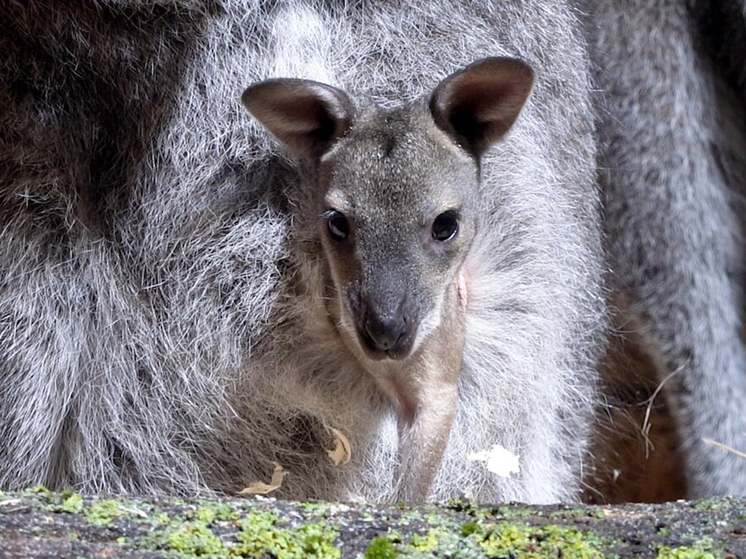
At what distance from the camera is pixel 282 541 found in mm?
1031

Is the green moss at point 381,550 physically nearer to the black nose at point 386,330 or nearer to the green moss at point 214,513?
the green moss at point 214,513

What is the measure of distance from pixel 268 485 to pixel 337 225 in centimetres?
41

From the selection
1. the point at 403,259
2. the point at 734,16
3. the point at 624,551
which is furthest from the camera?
the point at 734,16

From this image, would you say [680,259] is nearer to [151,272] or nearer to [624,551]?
[151,272]

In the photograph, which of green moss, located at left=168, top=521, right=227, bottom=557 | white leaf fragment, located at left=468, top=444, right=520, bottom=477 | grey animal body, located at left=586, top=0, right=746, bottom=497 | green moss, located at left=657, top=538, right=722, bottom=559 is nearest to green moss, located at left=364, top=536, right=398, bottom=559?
green moss, located at left=168, top=521, right=227, bottom=557

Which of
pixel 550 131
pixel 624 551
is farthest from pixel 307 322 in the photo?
pixel 624 551

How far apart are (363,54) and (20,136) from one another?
47cm

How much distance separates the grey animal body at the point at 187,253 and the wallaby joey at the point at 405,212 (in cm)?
9

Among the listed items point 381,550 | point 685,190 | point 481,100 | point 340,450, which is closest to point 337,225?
point 481,100

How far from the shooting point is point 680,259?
2.20m

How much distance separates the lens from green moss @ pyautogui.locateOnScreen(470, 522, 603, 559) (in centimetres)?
104

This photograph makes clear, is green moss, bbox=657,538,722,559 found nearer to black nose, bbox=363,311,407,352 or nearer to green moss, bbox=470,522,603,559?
green moss, bbox=470,522,603,559

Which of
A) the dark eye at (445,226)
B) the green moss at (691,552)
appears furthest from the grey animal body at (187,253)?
the green moss at (691,552)

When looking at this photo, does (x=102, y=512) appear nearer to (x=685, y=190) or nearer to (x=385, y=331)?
(x=385, y=331)
